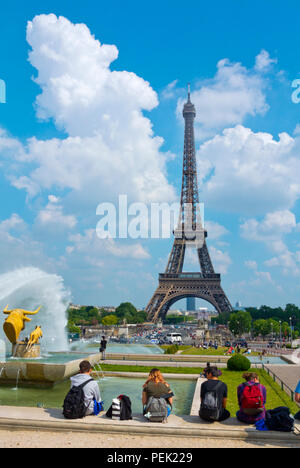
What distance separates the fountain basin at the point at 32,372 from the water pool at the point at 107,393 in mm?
364

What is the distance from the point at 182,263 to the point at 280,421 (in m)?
98.6

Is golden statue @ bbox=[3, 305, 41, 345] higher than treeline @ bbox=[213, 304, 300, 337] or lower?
higher

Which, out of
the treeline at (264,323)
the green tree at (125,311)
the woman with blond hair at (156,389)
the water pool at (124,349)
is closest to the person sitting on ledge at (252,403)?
the woman with blond hair at (156,389)

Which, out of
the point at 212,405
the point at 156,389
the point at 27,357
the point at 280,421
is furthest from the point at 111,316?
the point at 280,421

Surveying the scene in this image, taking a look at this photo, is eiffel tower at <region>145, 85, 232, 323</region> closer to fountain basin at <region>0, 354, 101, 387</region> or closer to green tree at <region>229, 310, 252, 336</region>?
green tree at <region>229, 310, 252, 336</region>

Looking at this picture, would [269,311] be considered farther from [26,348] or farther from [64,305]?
[26,348]

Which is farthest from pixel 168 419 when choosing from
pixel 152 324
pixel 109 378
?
pixel 152 324

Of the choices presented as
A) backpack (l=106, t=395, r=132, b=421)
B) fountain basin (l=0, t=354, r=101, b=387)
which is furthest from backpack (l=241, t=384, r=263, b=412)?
fountain basin (l=0, t=354, r=101, b=387)

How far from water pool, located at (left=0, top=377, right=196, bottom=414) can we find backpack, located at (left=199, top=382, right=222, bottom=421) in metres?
4.21

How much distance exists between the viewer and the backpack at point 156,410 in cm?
819

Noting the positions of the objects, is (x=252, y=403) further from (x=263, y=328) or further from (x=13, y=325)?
(x=263, y=328)

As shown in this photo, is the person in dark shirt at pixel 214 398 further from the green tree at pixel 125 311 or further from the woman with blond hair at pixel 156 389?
the green tree at pixel 125 311

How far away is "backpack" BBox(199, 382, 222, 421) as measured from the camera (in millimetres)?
8180
